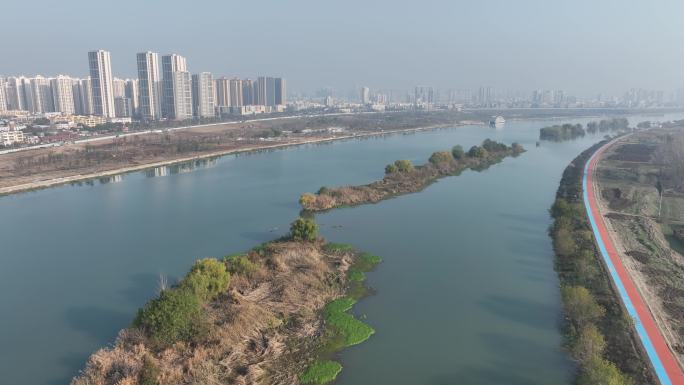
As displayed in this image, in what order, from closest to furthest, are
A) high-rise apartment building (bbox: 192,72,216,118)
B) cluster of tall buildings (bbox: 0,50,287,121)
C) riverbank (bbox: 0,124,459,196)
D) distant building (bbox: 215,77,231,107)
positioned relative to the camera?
riverbank (bbox: 0,124,459,196) → cluster of tall buildings (bbox: 0,50,287,121) → high-rise apartment building (bbox: 192,72,216,118) → distant building (bbox: 215,77,231,107)

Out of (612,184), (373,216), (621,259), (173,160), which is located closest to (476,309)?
(621,259)

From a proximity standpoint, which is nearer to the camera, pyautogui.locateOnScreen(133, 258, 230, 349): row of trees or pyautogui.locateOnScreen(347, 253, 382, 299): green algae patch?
pyautogui.locateOnScreen(133, 258, 230, 349): row of trees

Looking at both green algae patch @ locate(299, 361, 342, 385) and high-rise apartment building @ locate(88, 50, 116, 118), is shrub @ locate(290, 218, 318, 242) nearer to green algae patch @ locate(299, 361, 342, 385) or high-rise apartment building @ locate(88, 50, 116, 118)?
green algae patch @ locate(299, 361, 342, 385)

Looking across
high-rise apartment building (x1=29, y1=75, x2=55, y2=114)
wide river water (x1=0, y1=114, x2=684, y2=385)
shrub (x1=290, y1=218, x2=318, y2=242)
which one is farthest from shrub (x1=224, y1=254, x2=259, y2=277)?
high-rise apartment building (x1=29, y1=75, x2=55, y2=114)

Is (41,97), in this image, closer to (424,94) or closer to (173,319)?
(173,319)

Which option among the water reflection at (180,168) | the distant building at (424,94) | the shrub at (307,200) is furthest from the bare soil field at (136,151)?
the distant building at (424,94)

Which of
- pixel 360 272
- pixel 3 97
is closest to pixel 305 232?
pixel 360 272
